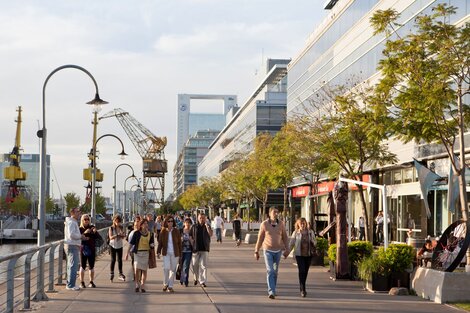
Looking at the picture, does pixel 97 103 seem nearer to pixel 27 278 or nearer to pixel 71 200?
pixel 27 278

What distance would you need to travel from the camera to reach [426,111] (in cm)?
1891

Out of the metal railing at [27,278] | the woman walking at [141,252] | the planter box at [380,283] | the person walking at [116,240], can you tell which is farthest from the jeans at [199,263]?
the planter box at [380,283]

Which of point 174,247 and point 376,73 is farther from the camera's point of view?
point 376,73

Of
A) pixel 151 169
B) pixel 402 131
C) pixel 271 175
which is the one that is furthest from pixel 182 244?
pixel 151 169

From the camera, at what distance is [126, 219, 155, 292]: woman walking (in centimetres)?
1895

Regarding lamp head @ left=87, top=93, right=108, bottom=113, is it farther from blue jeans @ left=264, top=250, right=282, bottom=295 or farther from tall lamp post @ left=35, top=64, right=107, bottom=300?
blue jeans @ left=264, top=250, right=282, bottom=295

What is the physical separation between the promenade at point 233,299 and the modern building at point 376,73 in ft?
52.6

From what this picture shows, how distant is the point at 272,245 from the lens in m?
17.6

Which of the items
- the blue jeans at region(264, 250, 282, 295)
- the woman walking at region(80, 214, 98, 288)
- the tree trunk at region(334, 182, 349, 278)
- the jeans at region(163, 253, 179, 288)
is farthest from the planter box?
the woman walking at region(80, 214, 98, 288)

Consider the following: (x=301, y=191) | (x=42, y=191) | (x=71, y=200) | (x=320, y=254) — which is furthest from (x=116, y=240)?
(x=71, y=200)

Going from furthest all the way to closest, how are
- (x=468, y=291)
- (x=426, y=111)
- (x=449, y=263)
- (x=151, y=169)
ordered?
(x=151, y=169), (x=426, y=111), (x=449, y=263), (x=468, y=291)

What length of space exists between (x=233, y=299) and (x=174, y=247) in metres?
3.10

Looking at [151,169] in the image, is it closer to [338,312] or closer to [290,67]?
[290,67]

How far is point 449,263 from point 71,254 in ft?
26.6
